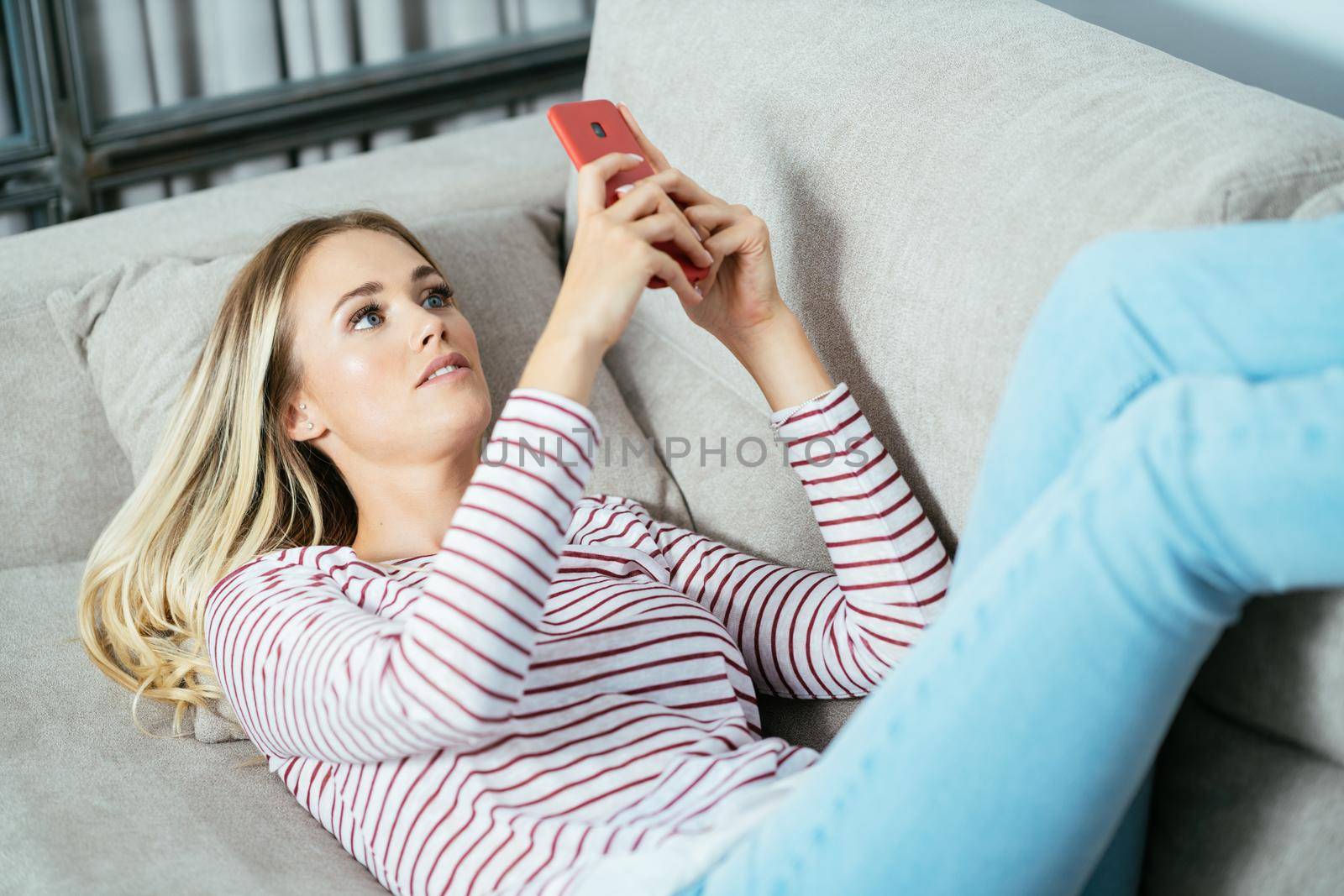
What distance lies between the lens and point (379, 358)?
46.5 inches

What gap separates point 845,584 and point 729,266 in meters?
0.31

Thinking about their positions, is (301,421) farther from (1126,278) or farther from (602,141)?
(1126,278)

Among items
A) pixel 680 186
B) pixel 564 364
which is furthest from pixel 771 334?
pixel 564 364

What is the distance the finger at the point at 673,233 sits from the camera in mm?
963

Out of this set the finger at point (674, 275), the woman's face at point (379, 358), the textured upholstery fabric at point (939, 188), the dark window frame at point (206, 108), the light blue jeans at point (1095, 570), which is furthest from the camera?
the dark window frame at point (206, 108)

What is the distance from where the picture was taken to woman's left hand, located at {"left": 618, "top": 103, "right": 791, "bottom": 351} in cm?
107

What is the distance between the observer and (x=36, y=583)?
4.67 feet

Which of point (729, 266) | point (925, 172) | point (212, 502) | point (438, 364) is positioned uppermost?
point (925, 172)

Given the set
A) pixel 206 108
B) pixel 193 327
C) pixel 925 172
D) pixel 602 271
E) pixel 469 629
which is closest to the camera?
pixel 469 629

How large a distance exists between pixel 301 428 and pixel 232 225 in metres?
0.49

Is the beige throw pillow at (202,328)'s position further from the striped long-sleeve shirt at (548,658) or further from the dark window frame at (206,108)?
the dark window frame at (206,108)

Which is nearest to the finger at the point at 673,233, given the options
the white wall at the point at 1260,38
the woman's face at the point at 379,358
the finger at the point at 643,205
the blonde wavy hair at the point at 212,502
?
the finger at the point at 643,205

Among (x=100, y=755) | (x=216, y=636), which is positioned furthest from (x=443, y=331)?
(x=100, y=755)

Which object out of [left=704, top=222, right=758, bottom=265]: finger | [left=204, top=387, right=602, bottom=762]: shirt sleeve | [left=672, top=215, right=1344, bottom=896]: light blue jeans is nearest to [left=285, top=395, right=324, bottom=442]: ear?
[left=204, top=387, right=602, bottom=762]: shirt sleeve
